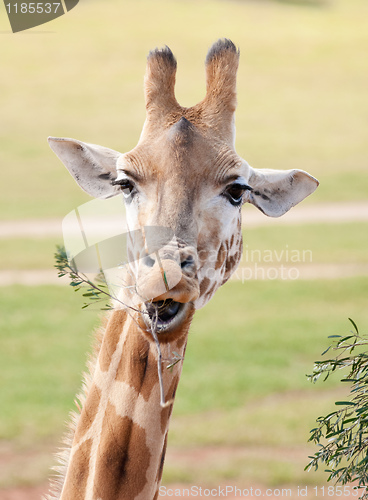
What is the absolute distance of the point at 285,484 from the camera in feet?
33.4

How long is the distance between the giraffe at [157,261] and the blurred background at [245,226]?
21.5ft

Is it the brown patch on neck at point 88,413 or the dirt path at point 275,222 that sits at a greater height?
the dirt path at point 275,222

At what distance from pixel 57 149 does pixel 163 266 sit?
1.45 m

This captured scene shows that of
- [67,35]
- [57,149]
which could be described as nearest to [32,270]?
[57,149]

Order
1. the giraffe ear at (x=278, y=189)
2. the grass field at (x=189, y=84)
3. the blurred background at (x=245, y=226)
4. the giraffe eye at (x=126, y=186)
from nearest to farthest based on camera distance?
the giraffe eye at (x=126, y=186) → the giraffe ear at (x=278, y=189) → the blurred background at (x=245, y=226) → the grass field at (x=189, y=84)

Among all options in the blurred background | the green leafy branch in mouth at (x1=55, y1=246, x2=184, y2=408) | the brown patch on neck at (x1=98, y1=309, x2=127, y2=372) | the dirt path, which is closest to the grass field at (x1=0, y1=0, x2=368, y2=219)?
the blurred background

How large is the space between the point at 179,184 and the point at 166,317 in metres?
0.70

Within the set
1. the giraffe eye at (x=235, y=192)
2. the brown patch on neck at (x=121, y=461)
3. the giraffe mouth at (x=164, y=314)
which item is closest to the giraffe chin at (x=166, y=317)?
the giraffe mouth at (x=164, y=314)

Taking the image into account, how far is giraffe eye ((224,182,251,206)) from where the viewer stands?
13.5 feet

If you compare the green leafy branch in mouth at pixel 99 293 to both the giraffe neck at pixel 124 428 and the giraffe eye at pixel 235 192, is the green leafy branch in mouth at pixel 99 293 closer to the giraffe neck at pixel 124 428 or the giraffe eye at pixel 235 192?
the giraffe neck at pixel 124 428

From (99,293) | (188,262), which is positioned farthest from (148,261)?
(99,293)

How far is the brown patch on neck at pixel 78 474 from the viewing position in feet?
13.0

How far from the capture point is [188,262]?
3.66 metres

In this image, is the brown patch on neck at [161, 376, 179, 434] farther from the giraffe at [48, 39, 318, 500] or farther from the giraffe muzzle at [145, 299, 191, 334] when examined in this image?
the giraffe muzzle at [145, 299, 191, 334]
